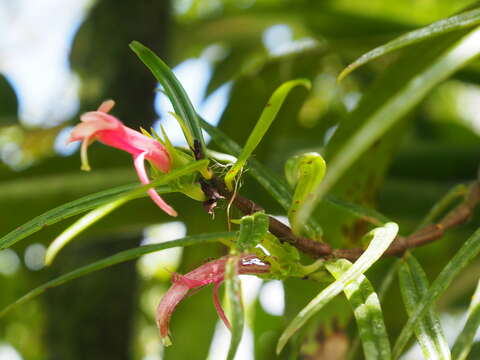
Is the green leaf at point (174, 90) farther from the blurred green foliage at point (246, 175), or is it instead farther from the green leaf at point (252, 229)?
the blurred green foliage at point (246, 175)

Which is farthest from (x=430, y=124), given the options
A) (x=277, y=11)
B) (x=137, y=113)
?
(x=137, y=113)

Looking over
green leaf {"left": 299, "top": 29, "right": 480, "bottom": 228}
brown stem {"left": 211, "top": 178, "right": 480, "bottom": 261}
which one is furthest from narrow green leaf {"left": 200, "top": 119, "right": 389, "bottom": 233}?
green leaf {"left": 299, "top": 29, "right": 480, "bottom": 228}

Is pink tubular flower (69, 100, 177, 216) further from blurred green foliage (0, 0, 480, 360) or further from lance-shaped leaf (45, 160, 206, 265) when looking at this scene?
blurred green foliage (0, 0, 480, 360)

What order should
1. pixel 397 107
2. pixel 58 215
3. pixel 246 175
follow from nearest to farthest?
pixel 397 107
pixel 58 215
pixel 246 175

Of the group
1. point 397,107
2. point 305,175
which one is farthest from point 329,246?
point 397,107

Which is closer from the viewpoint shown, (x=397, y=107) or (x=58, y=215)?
(x=397, y=107)

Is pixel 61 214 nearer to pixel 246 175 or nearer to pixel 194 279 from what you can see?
pixel 194 279
